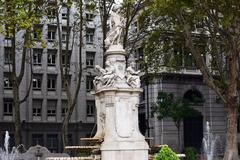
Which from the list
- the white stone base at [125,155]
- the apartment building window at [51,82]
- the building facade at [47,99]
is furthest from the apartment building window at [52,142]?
the white stone base at [125,155]

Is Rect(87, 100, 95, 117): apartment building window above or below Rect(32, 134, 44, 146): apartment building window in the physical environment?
above

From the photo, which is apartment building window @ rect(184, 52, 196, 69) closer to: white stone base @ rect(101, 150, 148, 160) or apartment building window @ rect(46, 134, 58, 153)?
white stone base @ rect(101, 150, 148, 160)

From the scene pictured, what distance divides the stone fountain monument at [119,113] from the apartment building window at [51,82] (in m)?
33.7

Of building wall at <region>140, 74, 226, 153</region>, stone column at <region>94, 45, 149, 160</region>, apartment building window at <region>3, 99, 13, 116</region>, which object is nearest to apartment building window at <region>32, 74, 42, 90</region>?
apartment building window at <region>3, 99, 13, 116</region>

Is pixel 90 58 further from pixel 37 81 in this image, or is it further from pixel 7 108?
pixel 7 108

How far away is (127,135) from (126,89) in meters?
1.67

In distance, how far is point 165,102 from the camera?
126 feet

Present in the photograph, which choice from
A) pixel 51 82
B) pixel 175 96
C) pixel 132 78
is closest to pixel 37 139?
pixel 51 82

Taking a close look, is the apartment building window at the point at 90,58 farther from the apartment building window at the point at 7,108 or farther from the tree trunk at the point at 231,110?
the tree trunk at the point at 231,110

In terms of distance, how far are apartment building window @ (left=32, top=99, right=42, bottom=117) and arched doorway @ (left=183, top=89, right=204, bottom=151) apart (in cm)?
1559

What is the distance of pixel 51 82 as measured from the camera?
168 feet

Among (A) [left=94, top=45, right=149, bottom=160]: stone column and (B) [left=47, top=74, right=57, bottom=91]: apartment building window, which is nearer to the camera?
(A) [left=94, top=45, right=149, bottom=160]: stone column

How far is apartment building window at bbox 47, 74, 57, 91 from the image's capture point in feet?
167

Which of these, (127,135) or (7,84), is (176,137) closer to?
(7,84)
